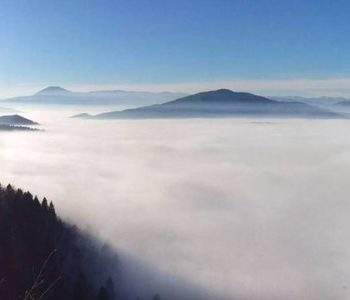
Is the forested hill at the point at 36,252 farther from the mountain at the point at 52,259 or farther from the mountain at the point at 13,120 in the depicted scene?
the mountain at the point at 13,120

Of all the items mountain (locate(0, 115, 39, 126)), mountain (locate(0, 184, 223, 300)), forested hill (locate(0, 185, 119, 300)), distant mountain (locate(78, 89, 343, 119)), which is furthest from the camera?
distant mountain (locate(78, 89, 343, 119))

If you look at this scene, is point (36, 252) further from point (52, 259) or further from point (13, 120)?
point (13, 120)

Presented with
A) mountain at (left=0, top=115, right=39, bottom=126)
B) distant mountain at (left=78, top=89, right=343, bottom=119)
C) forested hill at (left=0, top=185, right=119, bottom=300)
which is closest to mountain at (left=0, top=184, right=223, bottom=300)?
forested hill at (left=0, top=185, right=119, bottom=300)

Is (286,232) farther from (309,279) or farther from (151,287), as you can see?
(151,287)

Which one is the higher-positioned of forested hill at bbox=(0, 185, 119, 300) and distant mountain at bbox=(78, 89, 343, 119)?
distant mountain at bbox=(78, 89, 343, 119)

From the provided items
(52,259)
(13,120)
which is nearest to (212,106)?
(13,120)

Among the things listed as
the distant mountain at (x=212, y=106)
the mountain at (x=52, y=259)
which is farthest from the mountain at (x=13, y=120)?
the distant mountain at (x=212, y=106)

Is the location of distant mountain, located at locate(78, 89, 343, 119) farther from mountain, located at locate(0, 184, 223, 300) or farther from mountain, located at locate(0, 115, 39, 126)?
mountain, located at locate(0, 184, 223, 300)

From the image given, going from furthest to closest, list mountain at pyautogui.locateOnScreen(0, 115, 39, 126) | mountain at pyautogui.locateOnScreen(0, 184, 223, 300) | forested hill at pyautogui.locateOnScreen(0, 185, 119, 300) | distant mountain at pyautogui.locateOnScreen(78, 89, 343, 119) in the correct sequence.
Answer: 1. distant mountain at pyautogui.locateOnScreen(78, 89, 343, 119)
2. mountain at pyautogui.locateOnScreen(0, 115, 39, 126)
3. mountain at pyautogui.locateOnScreen(0, 184, 223, 300)
4. forested hill at pyautogui.locateOnScreen(0, 185, 119, 300)

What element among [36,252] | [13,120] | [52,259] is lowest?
[52,259]

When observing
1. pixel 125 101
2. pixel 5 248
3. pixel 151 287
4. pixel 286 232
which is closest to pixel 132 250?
pixel 151 287

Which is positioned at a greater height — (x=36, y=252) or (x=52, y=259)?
(x=36, y=252)

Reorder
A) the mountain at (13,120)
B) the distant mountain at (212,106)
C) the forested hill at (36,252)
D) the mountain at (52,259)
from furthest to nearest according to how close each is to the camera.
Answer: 1. the distant mountain at (212,106)
2. the mountain at (13,120)
3. the mountain at (52,259)
4. the forested hill at (36,252)
